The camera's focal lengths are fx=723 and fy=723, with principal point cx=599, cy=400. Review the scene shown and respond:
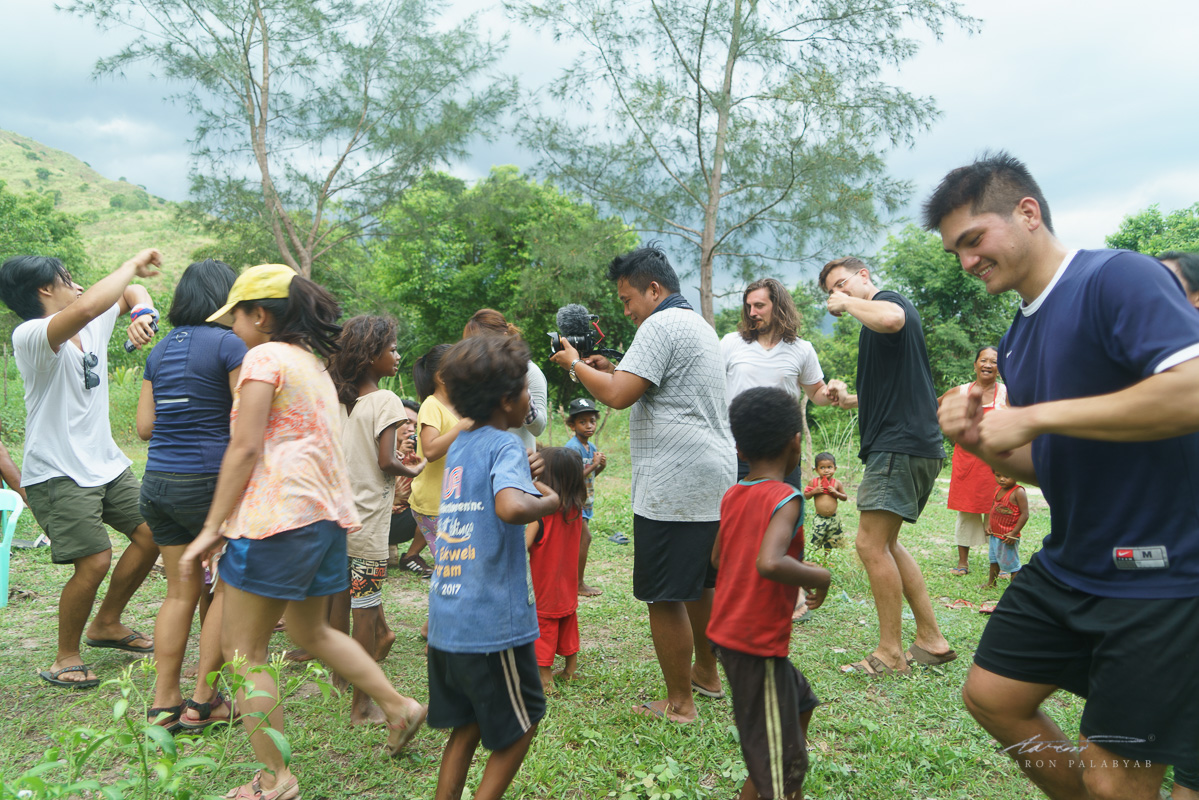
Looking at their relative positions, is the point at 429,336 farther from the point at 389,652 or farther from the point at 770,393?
the point at 770,393

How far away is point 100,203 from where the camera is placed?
8612 cm

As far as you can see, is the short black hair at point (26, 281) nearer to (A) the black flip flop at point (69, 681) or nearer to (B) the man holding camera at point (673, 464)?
(A) the black flip flop at point (69, 681)

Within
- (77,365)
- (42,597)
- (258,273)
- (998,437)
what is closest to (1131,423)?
(998,437)

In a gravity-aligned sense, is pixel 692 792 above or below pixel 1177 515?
below

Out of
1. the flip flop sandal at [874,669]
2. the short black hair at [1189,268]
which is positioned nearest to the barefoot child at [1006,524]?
the flip flop sandal at [874,669]

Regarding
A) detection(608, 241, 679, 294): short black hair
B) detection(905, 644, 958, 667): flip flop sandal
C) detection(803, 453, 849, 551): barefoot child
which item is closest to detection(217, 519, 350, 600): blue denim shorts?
detection(608, 241, 679, 294): short black hair

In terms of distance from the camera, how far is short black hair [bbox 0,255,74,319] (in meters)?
3.46

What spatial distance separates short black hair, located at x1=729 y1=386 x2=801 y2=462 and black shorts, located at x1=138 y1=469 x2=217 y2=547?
2154mm

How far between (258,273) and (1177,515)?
2.93 m

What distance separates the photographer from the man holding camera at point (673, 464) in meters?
3.11

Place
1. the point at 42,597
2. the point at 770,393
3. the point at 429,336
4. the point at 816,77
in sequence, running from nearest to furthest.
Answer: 1. the point at 770,393
2. the point at 42,597
3. the point at 816,77
4. the point at 429,336

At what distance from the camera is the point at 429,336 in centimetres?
2588

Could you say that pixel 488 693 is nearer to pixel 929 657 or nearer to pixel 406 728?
pixel 406 728

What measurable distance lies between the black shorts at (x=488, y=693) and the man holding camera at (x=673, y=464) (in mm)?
987
